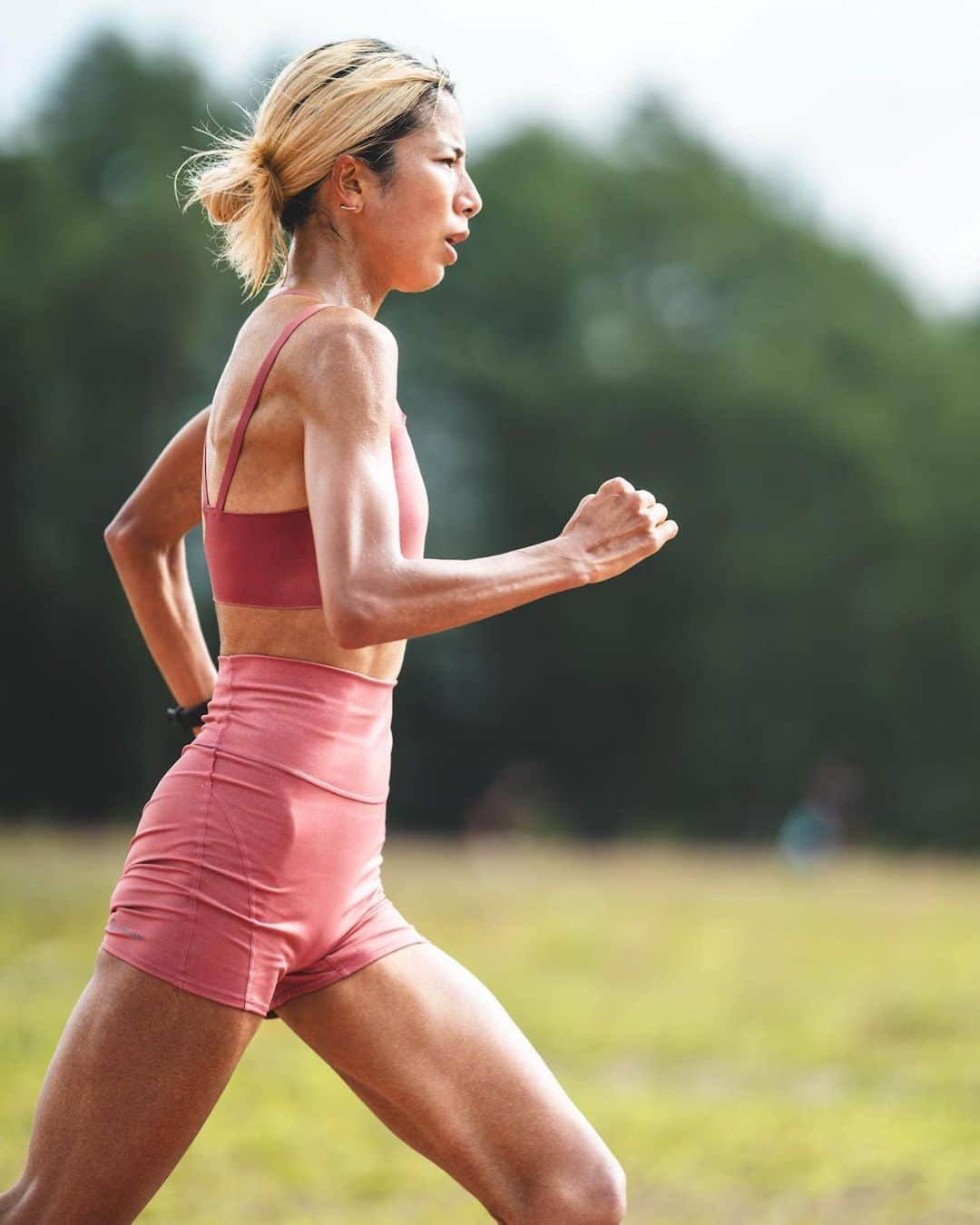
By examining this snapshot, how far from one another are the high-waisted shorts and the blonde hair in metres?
0.68

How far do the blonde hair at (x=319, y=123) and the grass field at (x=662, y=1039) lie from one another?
3.53 metres

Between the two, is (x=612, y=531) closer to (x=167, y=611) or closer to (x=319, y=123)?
(x=319, y=123)

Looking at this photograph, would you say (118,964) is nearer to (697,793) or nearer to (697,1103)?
(697,1103)

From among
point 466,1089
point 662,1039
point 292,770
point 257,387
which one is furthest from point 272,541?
point 662,1039

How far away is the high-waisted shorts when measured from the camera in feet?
7.63

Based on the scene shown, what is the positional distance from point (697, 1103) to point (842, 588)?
791 inches

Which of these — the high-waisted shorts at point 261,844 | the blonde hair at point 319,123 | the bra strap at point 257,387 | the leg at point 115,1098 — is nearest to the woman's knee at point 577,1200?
the high-waisted shorts at point 261,844

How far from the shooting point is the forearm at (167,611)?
2.95 meters

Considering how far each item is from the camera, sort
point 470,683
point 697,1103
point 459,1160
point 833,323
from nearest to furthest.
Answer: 1. point 459,1160
2. point 697,1103
3. point 470,683
4. point 833,323

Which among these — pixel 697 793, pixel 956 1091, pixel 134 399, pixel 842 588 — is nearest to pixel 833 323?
pixel 842 588

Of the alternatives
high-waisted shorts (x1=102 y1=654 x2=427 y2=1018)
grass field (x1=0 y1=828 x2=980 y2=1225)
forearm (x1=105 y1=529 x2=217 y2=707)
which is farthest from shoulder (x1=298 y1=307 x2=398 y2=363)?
grass field (x1=0 y1=828 x2=980 y2=1225)

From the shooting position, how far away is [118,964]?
2314mm

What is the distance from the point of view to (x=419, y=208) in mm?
2512

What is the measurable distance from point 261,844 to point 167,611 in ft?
2.38
